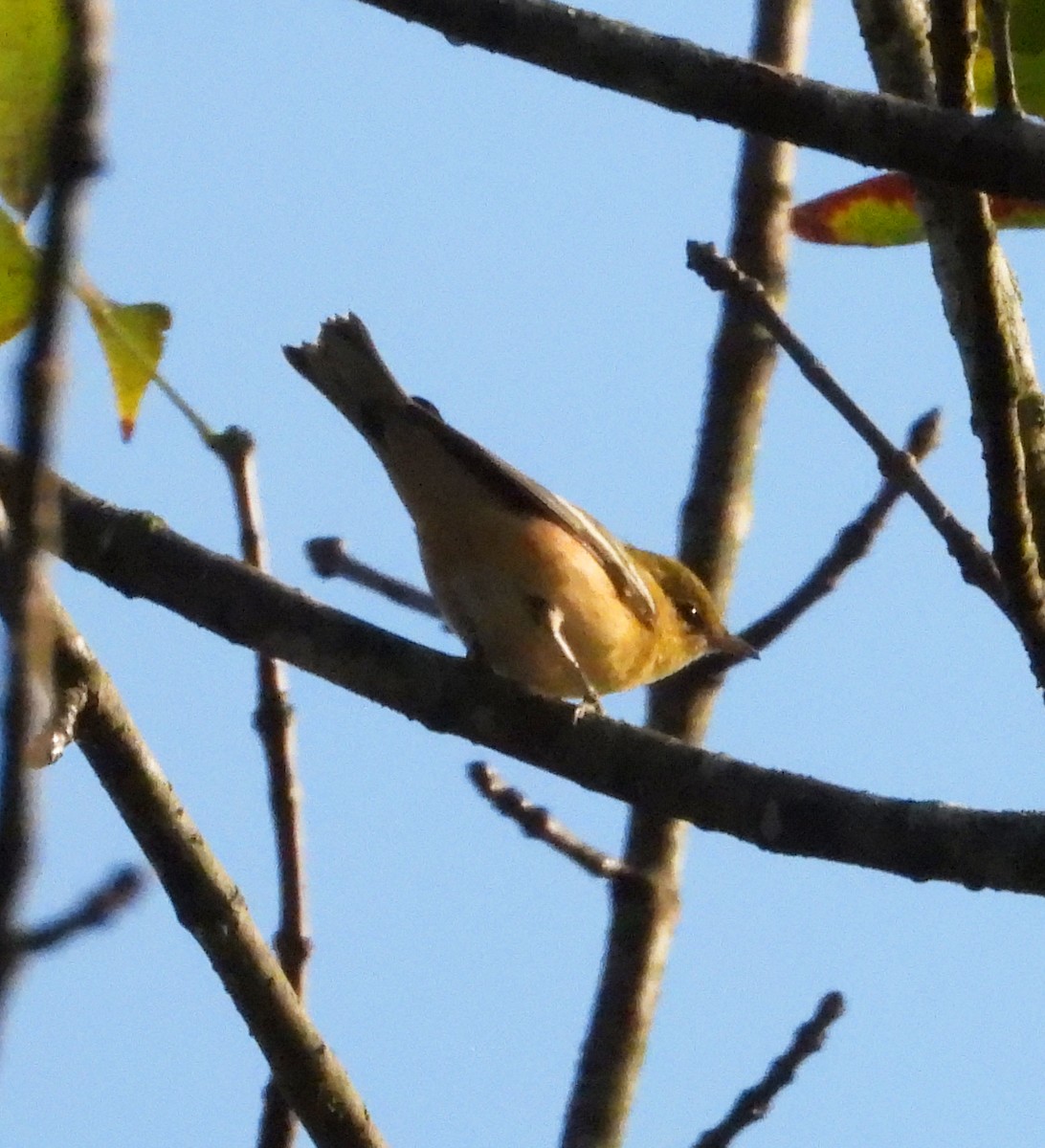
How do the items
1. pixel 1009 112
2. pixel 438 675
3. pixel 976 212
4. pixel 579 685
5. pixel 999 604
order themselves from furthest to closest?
pixel 579 685, pixel 438 675, pixel 999 604, pixel 976 212, pixel 1009 112

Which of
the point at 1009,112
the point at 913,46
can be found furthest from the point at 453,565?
the point at 1009,112

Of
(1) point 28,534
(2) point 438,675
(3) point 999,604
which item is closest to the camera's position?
(1) point 28,534

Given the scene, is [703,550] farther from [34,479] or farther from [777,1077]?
[34,479]

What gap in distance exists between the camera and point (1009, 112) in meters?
2.25

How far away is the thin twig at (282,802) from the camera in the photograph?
326cm

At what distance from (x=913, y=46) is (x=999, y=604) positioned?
1.06 meters

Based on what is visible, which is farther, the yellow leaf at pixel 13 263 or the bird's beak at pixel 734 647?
the bird's beak at pixel 734 647

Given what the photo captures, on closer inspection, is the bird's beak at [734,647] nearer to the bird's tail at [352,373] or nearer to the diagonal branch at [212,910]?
the bird's tail at [352,373]

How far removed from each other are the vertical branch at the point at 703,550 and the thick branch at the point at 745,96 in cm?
214

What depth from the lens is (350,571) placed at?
4.07m

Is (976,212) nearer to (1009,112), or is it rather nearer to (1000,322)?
(1000,322)

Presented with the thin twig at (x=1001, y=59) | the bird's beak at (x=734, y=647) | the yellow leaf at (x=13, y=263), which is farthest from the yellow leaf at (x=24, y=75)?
the bird's beak at (x=734, y=647)

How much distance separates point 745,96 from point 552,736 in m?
1.18

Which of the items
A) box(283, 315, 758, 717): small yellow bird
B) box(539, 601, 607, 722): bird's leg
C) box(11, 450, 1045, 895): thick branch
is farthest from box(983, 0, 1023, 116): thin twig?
box(283, 315, 758, 717): small yellow bird
